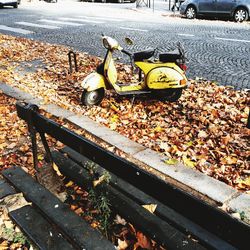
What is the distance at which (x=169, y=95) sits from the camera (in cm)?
568

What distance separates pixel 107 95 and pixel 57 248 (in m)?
3.98

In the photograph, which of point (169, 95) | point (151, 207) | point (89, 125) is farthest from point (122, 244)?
point (169, 95)

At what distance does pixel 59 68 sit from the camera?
321 inches

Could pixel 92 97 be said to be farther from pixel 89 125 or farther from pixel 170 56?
pixel 170 56

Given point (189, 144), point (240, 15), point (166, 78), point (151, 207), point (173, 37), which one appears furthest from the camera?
point (240, 15)

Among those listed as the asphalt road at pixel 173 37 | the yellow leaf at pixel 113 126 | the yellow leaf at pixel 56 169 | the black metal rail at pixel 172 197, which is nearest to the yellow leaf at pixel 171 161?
the yellow leaf at pixel 56 169

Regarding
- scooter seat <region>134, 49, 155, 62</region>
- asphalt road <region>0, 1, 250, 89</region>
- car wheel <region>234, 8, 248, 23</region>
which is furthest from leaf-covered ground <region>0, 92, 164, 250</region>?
car wheel <region>234, 8, 248, 23</region>

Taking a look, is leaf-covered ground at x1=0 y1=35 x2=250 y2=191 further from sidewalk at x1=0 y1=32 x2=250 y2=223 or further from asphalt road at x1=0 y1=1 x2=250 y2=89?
asphalt road at x1=0 y1=1 x2=250 y2=89

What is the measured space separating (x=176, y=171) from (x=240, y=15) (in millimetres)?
14463

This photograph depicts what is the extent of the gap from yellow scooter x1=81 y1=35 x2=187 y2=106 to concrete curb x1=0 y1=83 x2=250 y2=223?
67 cm

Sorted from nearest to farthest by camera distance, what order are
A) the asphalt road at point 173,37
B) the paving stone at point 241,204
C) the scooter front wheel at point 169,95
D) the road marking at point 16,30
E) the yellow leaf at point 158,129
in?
the paving stone at point 241,204 < the yellow leaf at point 158,129 < the scooter front wheel at point 169,95 < the asphalt road at point 173,37 < the road marking at point 16,30

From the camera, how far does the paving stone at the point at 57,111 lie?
16.5ft

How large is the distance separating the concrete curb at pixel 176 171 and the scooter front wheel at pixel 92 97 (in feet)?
1.71

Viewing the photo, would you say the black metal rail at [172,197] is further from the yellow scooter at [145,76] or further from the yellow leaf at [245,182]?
the yellow scooter at [145,76]
